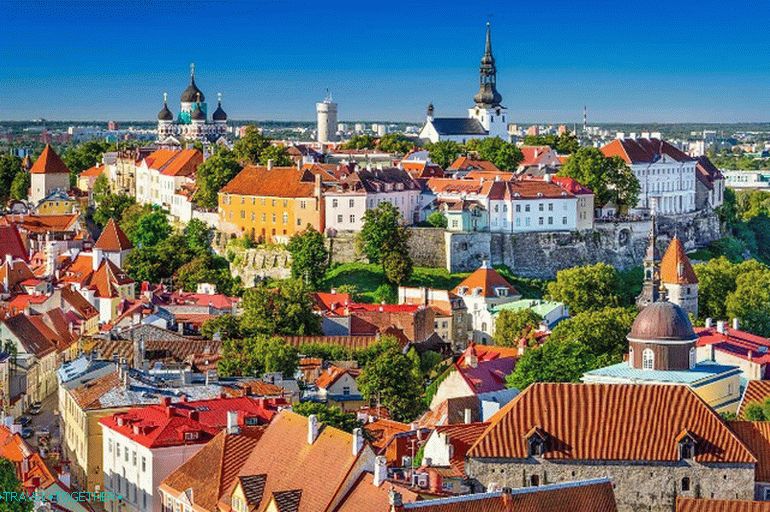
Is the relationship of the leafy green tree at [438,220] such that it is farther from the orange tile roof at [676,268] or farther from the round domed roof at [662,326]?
the round domed roof at [662,326]

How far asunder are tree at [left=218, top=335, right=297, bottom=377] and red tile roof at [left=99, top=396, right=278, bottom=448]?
9.75m

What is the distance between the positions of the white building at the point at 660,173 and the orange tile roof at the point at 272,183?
21.0 m

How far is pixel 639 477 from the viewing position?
33312 mm

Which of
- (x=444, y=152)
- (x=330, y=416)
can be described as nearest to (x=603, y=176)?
(x=444, y=152)

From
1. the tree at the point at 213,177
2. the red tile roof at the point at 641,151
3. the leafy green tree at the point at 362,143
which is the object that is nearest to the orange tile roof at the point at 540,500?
the tree at the point at 213,177

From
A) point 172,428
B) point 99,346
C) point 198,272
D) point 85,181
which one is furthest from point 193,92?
point 172,428

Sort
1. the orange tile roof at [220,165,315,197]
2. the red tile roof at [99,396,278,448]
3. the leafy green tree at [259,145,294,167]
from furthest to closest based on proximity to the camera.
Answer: the leafy green tree at [259,145,294,167]
the orange tile roof at [220,165,315,197]
the red tile roof at [99,396,278,448]

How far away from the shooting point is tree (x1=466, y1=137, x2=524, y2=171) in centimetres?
9306

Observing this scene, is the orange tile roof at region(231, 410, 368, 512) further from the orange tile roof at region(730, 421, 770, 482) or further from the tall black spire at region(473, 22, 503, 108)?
the tall black spire at region(473, 22, 503, 108)

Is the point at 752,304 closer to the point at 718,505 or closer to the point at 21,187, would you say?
the point at 718,505

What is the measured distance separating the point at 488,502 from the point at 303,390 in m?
23.4

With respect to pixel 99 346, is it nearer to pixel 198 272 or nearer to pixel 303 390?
pixel 303 390

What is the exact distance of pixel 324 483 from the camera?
101ft

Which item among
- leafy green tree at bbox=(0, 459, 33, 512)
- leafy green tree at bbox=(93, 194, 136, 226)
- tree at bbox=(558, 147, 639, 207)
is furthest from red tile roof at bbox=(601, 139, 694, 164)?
leafy green tree at bbox=(0, 459, 33, 512)
